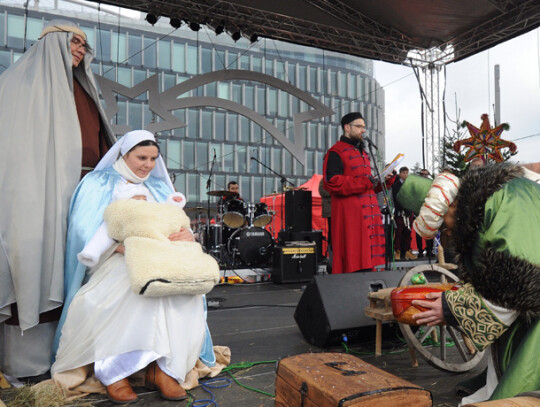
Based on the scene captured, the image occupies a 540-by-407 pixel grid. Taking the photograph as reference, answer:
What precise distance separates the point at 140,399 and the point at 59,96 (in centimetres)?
195

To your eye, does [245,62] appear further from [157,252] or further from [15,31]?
[157,252]

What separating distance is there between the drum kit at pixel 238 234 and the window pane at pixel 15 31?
1731 cm

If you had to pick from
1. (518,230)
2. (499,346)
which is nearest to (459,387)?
(499,346)

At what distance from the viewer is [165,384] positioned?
240 cm

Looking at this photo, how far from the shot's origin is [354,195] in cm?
423

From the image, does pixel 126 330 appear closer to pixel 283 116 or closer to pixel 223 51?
pixel 223 51

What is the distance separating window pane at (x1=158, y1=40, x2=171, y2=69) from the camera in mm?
24617

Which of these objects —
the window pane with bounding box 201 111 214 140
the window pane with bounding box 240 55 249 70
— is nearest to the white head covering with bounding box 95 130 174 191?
the window pane with bounding box 201 111 214 140

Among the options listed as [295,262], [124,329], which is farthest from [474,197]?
[295,262]

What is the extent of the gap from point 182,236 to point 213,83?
Answer: 2465 centimetres

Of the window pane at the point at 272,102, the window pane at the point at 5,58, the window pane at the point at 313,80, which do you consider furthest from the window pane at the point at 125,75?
the window pane at the point at 313,80

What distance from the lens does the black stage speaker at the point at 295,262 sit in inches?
269

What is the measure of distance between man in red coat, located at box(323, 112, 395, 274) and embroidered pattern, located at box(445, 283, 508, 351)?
2310 millimetres

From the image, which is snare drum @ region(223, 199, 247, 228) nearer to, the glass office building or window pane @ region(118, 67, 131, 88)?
the glass office building
